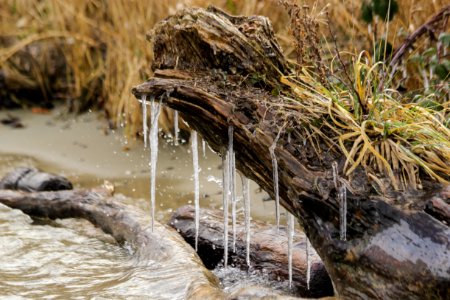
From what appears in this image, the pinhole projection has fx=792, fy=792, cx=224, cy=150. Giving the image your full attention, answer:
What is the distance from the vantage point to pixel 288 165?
346 cm

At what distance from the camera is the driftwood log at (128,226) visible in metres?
4.10

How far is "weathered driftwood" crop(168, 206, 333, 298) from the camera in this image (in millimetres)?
4012

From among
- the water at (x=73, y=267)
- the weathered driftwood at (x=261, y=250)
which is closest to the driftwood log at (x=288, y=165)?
the weathered driftwood at (x=261, y=250)

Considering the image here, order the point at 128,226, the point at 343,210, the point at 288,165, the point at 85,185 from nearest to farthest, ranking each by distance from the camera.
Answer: the point at 343,210 → the point at 288,165 → the point at 128,226 → the point at 85,185

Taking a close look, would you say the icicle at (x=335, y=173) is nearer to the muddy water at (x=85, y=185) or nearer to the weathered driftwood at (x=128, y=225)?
the weathered driftwood at (x=128, y=225)

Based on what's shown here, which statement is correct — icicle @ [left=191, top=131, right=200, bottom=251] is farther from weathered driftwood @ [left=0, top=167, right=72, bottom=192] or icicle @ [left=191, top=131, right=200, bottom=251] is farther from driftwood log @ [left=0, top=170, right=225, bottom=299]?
weathered driftwood @ [left=0, top=167, right=72, bottom=192]

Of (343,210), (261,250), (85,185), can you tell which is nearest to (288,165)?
(343,210)

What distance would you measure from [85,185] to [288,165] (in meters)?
3.48

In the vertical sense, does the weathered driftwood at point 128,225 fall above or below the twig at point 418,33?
below

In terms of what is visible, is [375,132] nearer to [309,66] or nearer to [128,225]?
[309,66]

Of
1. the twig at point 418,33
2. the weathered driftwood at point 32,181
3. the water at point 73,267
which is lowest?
the water at point 73,267

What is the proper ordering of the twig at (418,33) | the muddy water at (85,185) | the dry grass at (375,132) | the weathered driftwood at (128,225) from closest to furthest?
1. the dry grass at (375,132)
2. the weathered driftwood at (128,225)
3. the muddy water at (85,185)
4. the twig at (418,33)

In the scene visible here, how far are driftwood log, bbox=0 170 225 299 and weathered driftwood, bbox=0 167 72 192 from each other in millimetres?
217

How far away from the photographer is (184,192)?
619cm
